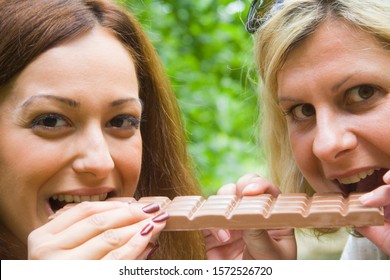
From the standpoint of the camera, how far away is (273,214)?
1792 mm

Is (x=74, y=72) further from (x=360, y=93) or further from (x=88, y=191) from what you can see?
(x=360, y=93)

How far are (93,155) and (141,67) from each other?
648 millimetres

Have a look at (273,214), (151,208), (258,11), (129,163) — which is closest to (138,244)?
(151,208)

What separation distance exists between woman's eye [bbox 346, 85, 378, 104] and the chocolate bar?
43cm

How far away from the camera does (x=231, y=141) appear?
755 cm

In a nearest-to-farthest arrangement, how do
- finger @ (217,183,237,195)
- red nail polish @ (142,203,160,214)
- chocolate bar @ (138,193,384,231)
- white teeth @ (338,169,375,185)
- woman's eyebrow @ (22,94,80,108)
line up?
chocolate bar @ (138,193,384,231) → red nail polish @ (142,203,160,214) → woman's eyebrow @ (22,94,80,108) → white teeth @ (338,169,375,185) → finger @ (217,183,237,195)

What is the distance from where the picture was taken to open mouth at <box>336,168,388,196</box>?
2340mm

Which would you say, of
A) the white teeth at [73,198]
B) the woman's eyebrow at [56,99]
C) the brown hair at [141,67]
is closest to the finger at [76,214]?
the white teeth at [73,198]

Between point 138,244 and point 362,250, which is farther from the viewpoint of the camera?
point 362,250

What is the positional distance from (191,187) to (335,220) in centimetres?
116

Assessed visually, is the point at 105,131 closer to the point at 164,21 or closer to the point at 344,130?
the point at 344,130

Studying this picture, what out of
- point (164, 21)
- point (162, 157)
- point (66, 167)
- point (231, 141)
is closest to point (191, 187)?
point (162, 157)

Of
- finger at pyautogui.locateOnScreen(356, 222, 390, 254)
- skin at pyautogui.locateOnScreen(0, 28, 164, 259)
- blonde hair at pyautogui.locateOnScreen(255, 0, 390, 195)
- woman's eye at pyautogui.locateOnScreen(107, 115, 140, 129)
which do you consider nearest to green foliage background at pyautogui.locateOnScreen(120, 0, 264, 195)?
blonde hair at pyautogui.locateOnScreen(255, 0, 390, 195)

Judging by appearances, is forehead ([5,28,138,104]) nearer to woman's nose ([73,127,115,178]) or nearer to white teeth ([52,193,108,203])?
woman's nose ([73,127,115,178])
